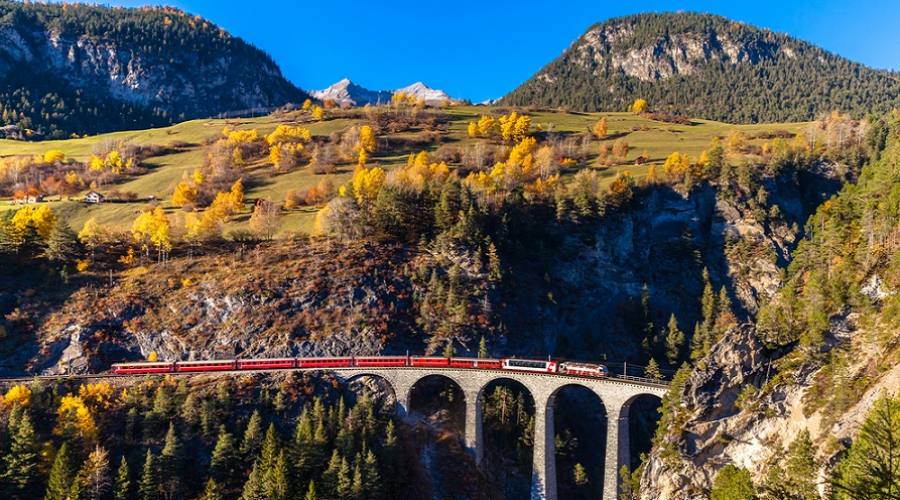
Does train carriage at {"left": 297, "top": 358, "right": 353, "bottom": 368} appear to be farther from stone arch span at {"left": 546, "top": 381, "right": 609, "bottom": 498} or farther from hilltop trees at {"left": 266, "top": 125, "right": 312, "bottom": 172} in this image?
hilltop trees at {"left": 266, "top": 125, "right": 312, "bottom": 172}

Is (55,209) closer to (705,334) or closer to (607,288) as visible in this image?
(607,288)

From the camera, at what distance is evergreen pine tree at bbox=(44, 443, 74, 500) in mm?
57344

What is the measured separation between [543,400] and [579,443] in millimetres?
18307

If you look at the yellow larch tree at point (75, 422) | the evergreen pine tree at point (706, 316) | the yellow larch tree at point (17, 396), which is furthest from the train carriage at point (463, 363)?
the yellow larch tree at point (17, 396)

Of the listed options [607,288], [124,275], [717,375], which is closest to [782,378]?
[717,375]

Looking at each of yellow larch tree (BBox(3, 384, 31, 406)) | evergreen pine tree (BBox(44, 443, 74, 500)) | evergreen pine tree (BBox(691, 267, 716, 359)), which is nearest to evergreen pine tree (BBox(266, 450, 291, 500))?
evergreen pine tree (BBox(44, 443, 74, 500))

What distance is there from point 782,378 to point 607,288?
2079 inches

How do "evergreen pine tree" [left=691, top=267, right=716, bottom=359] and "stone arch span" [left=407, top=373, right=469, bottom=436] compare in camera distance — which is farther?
"evergreen pine tree" [left=691, top=267, right=716, bottom=359]

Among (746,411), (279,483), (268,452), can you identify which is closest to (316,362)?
(268,452)

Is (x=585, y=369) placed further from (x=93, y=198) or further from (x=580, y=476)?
(x=93, y=198)

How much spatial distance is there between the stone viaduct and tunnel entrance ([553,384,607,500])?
14.7 ft

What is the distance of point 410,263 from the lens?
9512cm

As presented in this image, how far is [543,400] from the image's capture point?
6844 centimetres

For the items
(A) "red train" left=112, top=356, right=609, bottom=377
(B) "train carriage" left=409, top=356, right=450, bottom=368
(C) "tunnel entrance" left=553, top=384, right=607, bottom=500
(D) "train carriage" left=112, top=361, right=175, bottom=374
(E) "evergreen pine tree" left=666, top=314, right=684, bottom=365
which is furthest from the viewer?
(E) "evergreen pine tree" left=666, top=314, right=684, bottom=365
